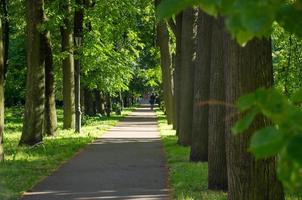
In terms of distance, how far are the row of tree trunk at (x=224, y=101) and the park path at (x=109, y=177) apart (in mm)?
1139

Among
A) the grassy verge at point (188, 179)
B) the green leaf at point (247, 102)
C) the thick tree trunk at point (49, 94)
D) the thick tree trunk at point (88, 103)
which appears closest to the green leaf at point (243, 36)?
the green leaf at point (247, 102)

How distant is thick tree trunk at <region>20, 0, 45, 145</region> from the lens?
19.1 meters

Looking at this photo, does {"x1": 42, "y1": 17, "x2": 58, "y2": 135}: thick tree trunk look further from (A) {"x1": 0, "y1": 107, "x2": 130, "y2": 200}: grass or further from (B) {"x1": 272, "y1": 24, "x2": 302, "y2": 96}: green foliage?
(B) {"x1": 272, "y1": 24, "x2": 302, "y2": 96}: green foliage

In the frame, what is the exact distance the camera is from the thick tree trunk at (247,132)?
6770 mm

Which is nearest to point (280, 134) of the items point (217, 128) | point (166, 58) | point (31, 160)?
point (217, 128)

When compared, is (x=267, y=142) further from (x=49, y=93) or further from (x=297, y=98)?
(x=49, y=93)

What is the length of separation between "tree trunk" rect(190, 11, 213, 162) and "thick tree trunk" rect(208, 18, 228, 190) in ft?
8.84

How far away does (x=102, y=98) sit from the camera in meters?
53.2

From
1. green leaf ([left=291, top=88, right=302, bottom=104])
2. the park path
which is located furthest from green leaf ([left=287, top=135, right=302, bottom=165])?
the park path

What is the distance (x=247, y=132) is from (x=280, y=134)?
5.36m

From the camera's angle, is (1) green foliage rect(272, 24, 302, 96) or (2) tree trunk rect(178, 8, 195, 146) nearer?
(2) tree trunk rect(178, 8, 195, 146)

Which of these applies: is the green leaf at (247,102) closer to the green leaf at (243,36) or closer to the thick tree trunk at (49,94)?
the green leaf at (243,36)

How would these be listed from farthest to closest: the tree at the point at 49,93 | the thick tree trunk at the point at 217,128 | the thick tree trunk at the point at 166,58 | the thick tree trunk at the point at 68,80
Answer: the thick tree trunk at the point at 166,58, the thick tree trunk at the point at 68,80, the tree at the point at 49,93, the thick tree trunk at the point at 217,128

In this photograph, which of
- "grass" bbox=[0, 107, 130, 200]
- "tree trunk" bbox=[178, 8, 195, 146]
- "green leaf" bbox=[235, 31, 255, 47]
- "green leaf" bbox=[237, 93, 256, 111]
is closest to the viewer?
"green leaf" bbox=[235, 31, 255, 47]
